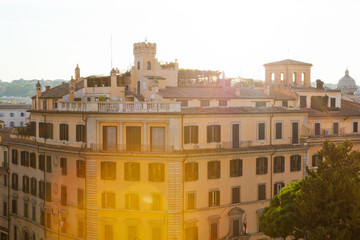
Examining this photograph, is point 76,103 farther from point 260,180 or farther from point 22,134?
point 260,180

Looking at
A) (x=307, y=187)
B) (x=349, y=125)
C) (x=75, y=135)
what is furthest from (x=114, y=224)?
(x=349, y=125)

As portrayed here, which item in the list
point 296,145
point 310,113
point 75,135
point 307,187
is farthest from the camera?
point 310,113

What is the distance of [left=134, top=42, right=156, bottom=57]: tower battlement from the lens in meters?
68.5

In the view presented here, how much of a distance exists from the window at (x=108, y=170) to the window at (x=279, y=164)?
15.4 m

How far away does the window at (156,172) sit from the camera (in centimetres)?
5309

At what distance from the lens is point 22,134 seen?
6756cm

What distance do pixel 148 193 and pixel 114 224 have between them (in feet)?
13.3

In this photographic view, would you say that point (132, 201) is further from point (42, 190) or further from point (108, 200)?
point (42, 190)

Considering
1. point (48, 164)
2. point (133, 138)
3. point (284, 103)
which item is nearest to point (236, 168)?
point (133, 138)

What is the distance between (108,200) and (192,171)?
298 inches

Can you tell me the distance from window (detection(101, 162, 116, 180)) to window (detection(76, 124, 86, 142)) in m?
3.29

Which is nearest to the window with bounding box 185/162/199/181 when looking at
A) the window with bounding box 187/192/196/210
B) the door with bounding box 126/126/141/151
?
the window with bounding box 187/192/196/210

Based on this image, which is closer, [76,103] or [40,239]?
[76,103]

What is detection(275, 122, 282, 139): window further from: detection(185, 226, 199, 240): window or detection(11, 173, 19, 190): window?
detection(11, 173, 19, 190): window
